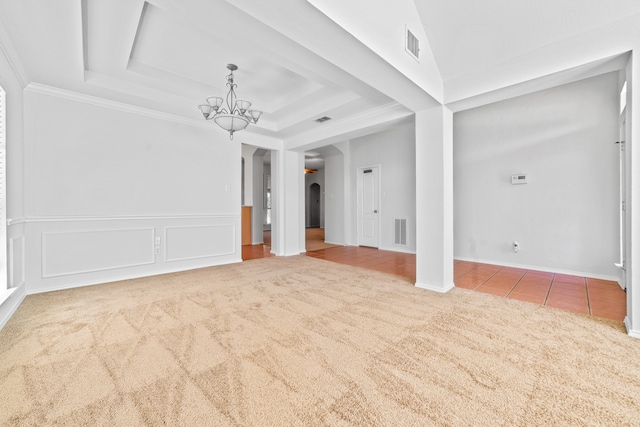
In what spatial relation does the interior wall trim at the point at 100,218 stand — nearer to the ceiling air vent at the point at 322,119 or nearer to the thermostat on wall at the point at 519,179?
the ceiling air vent at the point at 322,119

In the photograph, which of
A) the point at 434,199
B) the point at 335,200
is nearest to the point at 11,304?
the point at 434,199

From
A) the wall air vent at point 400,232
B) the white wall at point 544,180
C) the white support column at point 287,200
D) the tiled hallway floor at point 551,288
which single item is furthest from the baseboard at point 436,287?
the white support column at point 287,200

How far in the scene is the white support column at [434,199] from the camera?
341 cm

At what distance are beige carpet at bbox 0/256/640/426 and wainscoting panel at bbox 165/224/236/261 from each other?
1.44m

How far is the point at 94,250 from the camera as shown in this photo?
147 inches

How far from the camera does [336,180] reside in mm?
8039

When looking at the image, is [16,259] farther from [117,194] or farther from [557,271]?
[557,271]

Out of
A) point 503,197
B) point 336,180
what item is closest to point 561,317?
point 503,197

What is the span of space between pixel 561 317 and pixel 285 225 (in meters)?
4.78

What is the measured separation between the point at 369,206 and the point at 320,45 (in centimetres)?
538

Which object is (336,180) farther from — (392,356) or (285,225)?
(392,356)

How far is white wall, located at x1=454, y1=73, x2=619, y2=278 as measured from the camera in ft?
12.6

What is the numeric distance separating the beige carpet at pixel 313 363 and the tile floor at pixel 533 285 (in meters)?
0.36

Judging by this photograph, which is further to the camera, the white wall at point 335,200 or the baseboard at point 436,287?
the white wall at point 335,200
